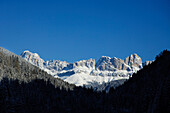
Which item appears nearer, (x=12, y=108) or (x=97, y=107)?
(x=12, y=108)

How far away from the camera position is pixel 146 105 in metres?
137

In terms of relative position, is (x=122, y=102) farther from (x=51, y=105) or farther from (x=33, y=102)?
(x=33, y=102)

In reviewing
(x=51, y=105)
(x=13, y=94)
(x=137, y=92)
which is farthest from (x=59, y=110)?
(x=137, y=92)

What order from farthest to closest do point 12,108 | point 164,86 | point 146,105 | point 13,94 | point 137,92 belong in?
1. point 137,92
2. point 13,94
3. point 12,108
4. point 146,105
5. point 164,86

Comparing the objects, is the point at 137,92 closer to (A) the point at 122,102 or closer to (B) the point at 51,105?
(A) the point at 122,102

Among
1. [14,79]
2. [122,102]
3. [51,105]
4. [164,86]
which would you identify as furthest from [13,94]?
[164,86]

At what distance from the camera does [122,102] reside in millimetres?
197250

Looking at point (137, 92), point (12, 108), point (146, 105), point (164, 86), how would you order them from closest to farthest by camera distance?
point (164, 86)
point (146, 105)
point (12, 108)
point (137, 92)

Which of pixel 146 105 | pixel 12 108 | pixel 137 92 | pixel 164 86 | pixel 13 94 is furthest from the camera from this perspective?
pixel 137 92

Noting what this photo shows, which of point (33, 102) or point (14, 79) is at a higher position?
point (14, 79)

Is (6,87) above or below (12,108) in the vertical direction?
above

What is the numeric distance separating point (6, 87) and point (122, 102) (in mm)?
86306

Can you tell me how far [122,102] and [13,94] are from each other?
3190 inches

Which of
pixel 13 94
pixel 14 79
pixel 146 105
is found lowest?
pixel 146 105
